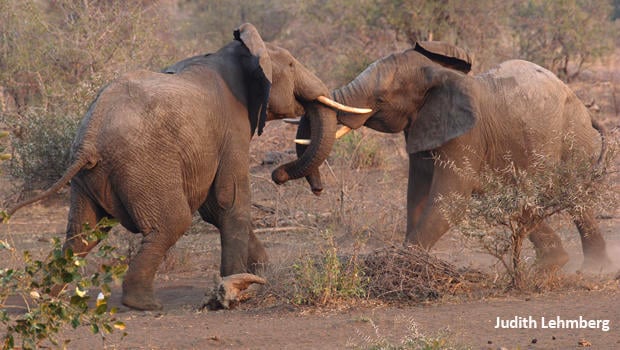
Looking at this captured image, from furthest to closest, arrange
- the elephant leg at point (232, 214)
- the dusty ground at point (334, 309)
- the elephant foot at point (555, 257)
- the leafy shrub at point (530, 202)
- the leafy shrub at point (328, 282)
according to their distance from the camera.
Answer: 1. the elephant foot at point (555, 257)
2. the elephant leg at point (232, 214)
3. the leafy shrub at point (530, 202)
4. the leafy shrub at point (328, 282)
5. the dusty ground at point (334, 309)

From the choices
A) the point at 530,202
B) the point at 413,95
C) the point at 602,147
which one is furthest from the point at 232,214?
the point at 602,147

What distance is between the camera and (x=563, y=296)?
6754 mm

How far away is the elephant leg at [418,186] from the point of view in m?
8.47

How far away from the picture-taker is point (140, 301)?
725cm

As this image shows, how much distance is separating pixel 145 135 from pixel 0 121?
5044 millimetres

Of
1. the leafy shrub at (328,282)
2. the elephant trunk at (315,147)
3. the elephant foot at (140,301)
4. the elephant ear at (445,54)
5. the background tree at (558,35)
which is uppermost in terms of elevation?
the background tree at (558,35)

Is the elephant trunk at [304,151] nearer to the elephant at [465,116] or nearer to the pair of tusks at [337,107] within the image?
the elephant at [465,116]

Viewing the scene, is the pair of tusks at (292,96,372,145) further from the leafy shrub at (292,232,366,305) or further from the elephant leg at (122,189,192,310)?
the leafy shrub at (292,232,366,305)

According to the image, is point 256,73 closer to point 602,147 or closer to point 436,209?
point 436,209

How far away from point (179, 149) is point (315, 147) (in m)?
1.32

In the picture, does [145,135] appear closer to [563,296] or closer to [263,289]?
[263,289]

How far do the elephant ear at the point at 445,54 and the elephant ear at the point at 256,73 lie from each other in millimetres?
1498

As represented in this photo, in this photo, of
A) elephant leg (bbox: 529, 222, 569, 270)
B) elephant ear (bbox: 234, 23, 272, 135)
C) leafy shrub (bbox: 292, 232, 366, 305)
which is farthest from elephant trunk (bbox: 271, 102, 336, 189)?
elephant leg (bbox: 529, 222, 569, 270)

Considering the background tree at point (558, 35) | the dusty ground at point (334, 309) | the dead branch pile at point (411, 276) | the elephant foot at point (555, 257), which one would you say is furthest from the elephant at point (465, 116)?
the background tree at point (558, 35)
